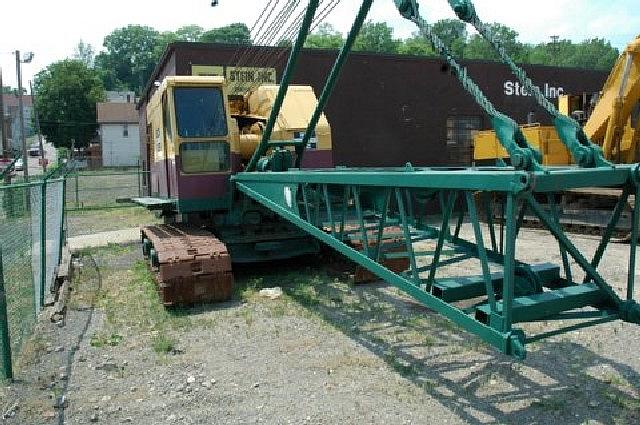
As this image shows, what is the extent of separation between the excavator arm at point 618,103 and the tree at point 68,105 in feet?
200

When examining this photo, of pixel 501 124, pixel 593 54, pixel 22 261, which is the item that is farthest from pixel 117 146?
pixel 593 54

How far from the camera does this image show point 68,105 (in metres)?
66.8

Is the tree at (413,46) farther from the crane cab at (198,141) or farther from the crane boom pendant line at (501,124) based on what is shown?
the crane boom pendant line at (501,124)

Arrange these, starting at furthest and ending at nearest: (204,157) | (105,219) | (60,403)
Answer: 1. (105,219)
2. (204,157)
3. (60,403)

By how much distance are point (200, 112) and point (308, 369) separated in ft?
14.9

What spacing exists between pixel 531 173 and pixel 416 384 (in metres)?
2.18

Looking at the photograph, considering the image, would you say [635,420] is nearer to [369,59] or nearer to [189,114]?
[189,114]

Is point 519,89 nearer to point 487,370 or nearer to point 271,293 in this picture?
point 271,293

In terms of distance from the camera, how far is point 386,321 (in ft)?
21.1

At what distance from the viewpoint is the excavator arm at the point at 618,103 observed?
1142 centimetres

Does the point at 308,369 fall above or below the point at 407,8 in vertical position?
below

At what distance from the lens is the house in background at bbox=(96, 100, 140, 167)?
65.2 meters

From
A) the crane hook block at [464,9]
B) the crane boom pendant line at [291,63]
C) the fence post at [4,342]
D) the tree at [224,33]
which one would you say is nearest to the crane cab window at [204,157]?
the crane boom pendant line at [291,63]

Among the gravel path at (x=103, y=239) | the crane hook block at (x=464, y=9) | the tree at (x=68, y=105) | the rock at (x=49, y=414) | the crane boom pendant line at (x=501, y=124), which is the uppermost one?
the tree at (x=68, y=105)
